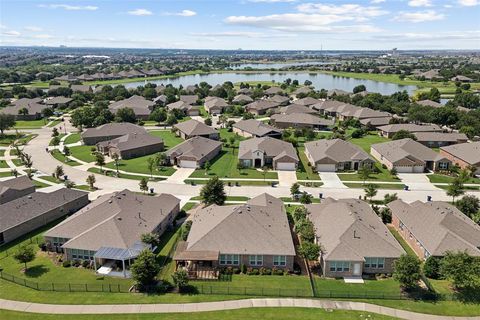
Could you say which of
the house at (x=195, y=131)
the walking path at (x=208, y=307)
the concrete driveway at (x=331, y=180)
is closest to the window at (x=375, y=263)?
the walking path at (x=208, y=307)

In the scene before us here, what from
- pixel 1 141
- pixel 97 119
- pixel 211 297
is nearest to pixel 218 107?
pixel 97 119

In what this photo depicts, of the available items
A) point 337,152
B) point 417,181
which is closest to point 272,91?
point 337,152

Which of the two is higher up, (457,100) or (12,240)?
(457,100)

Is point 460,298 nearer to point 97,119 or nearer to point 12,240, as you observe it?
point 12,240

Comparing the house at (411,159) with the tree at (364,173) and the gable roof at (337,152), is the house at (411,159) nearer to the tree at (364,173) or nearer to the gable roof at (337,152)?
the gable roof at (337,152)

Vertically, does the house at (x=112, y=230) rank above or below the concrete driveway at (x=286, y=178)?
above

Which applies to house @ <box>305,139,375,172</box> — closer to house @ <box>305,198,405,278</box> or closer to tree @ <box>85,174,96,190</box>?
house @ <box>305,198,405,278</box>
